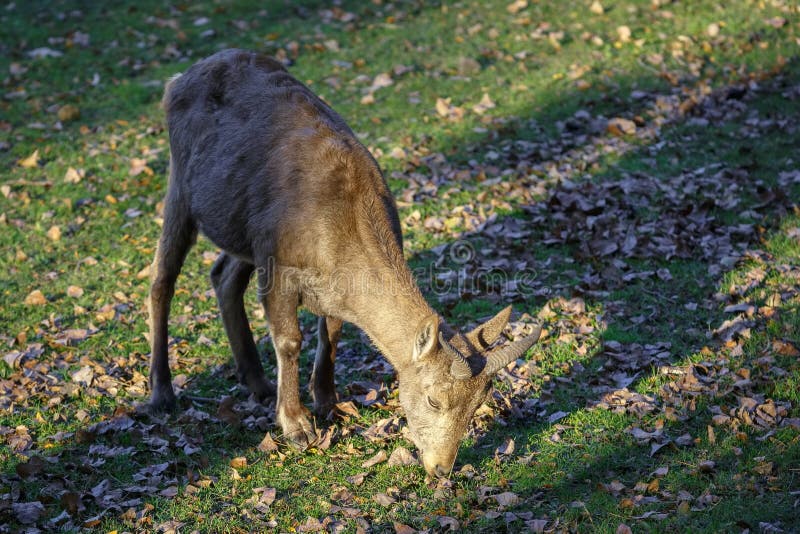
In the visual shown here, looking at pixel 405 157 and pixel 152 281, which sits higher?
pixel 152 281

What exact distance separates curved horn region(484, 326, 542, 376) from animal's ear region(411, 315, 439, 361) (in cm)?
42

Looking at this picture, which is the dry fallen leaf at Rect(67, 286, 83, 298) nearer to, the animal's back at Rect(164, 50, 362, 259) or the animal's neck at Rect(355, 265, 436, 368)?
the animal's back at Rect(164, 50, 362, 259)

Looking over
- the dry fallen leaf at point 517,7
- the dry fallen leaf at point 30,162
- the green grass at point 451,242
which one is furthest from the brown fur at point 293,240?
the dry fallen leaf at point 517,7

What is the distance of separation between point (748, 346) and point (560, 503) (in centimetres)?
274

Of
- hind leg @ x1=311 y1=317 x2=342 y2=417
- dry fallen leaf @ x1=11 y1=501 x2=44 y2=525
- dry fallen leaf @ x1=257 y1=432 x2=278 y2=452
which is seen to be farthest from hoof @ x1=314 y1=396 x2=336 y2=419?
dry fallen leaf @ x1=11 y1=501 x2=44 y2=525

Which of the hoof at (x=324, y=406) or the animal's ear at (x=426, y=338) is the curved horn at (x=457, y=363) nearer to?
the animal's ear at (x=426, y=338)

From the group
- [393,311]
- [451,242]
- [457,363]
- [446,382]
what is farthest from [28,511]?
[451,242]

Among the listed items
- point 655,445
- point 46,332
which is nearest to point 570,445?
point 655,445

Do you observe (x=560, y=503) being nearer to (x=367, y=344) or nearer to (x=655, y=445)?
(x=655, y=445)

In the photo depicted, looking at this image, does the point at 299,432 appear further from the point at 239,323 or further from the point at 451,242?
the point at 451,242

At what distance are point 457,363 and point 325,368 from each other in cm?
182

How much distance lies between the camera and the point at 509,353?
6.04m

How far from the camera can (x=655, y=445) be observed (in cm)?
642

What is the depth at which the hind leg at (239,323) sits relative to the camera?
7957 millimetres
